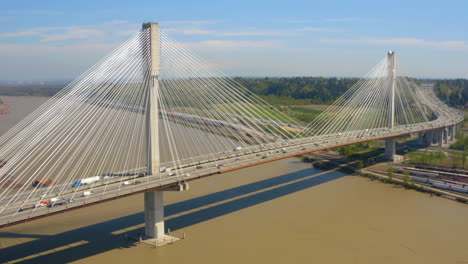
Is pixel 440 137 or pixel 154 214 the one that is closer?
pixel 154 214

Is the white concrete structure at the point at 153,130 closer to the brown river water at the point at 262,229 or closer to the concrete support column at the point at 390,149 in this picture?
the brown river water at the point at 262,229

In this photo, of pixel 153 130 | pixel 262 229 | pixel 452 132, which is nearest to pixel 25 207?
pixel 153 130

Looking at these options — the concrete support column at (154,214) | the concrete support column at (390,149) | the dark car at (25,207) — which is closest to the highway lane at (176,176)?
the dark car at (25,207)

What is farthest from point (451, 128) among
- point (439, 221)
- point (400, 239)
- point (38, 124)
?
point (38, 124)

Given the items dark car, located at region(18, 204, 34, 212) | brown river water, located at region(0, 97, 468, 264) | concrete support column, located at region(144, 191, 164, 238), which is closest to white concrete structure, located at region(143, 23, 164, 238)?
concrete support column, located at region(144, 191, 164, 238)

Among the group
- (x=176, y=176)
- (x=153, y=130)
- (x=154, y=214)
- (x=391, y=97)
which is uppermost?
(x=391, y=97)

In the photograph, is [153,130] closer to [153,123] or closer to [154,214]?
[153,123]

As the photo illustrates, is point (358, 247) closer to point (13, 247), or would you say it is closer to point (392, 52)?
point (13, 247)
